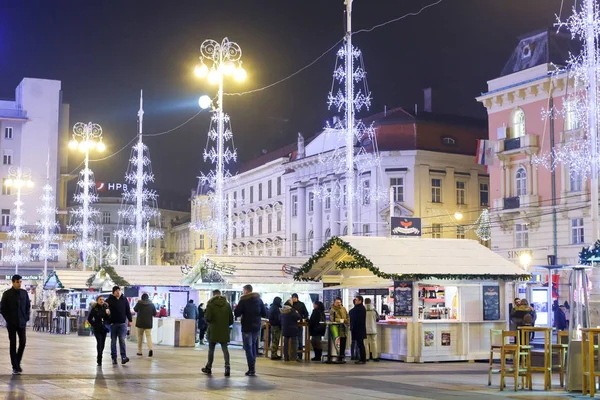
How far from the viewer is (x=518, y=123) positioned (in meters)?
54.1

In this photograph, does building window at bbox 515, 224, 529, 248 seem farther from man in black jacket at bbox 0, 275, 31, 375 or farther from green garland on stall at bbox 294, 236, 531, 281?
man in black jacket at bbox 0, 275, 31, 375

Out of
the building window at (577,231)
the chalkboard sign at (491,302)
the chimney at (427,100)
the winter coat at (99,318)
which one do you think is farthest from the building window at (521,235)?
the winter coat at (99,318)

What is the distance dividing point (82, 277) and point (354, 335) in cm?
2783

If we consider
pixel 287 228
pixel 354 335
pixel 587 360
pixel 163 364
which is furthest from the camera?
pixel 287 228

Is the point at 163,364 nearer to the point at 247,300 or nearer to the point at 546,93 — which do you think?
the point at 247,300

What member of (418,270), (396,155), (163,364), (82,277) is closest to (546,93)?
(396,155)

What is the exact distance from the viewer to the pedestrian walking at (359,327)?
77.7 ft

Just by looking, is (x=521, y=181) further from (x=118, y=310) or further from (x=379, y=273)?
(x=118, y=310)

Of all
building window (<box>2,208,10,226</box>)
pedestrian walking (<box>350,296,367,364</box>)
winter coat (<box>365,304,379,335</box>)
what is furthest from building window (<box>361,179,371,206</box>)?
pedestrian walking (<box>350,296,367,364</box>)

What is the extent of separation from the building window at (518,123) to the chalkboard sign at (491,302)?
29.8 metres

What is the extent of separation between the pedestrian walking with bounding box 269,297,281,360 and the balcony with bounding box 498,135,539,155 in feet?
100

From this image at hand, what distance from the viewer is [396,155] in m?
66.1

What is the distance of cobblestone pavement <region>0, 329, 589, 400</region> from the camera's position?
48.4ft

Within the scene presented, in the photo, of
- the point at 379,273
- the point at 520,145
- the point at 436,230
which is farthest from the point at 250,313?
the point at 436,230
